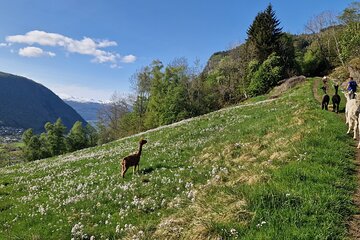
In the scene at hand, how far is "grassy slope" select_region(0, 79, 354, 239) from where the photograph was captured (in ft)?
25.2

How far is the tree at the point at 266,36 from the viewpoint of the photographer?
75.2m

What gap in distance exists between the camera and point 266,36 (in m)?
75.2

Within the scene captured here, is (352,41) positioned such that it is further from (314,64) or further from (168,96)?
(168,96)

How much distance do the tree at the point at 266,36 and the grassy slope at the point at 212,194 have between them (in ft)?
190

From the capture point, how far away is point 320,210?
7719 mm

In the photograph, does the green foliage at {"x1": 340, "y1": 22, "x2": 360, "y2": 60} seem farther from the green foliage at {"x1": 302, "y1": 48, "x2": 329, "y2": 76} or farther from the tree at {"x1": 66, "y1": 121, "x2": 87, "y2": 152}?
the tree at {"x1": 66, "y1": 121, "x2": 87, "y2": 152}

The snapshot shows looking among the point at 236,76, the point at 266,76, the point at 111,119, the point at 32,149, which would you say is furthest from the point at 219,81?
the point at 32,149

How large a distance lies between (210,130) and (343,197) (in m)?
19.3

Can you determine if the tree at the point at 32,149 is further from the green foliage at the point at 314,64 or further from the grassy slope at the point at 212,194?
the green foliage at the point at 314,64

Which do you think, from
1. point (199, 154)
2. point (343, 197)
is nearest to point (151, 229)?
point (343, 197)

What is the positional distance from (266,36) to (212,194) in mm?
71794

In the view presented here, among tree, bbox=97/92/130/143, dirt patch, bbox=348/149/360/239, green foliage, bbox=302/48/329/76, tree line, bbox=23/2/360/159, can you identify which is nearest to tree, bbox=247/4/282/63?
tree line, bbox=23/2/360/159

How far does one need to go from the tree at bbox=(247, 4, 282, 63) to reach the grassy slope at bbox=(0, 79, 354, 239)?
57812 mm

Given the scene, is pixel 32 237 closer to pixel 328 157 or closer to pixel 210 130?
pixel 328 157
